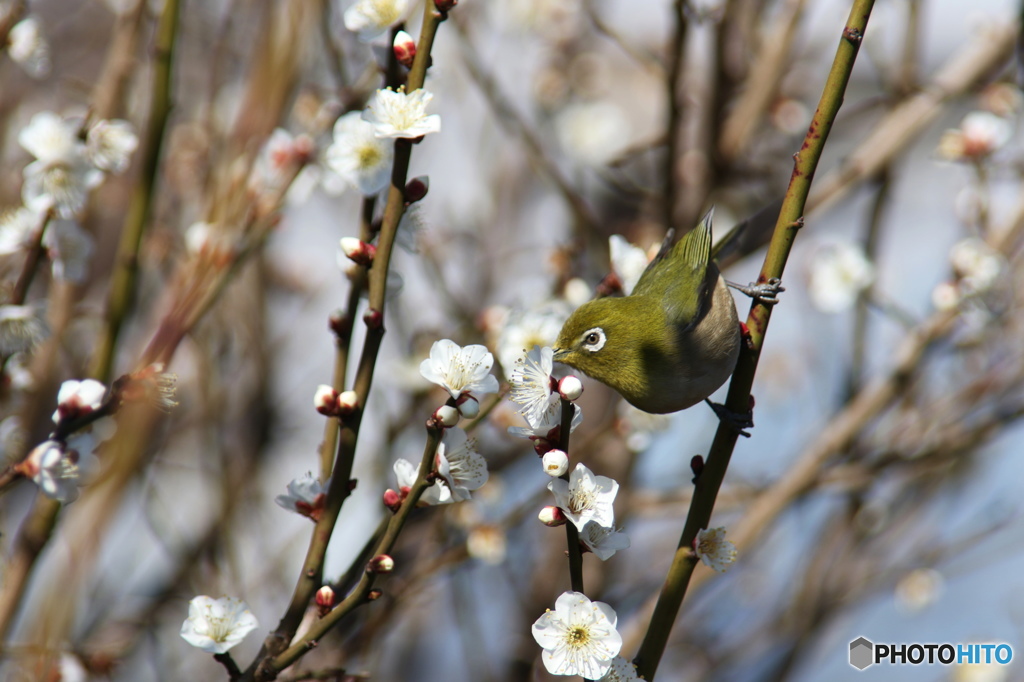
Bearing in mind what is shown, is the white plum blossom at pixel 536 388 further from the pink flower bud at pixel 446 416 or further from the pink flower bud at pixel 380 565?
the pink flower bud at pixel 380 565

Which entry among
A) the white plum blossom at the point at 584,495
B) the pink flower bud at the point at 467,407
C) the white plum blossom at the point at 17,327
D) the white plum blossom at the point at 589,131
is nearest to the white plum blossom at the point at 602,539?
the white plum blossom at the point at 584,495

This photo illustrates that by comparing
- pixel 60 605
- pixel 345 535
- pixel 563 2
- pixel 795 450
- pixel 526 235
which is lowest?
pixel 60 605

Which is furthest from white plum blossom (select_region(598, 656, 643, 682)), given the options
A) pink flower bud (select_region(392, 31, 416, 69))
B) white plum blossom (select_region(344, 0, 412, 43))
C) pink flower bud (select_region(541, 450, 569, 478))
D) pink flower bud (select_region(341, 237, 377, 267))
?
white plum blossom (select_region(344, 0, 412, 43))

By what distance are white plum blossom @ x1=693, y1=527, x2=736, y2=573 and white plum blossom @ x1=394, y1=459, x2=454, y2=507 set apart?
0.47 meters

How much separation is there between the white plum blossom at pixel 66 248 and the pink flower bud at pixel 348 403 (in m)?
0.87

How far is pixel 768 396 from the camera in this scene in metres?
5.01

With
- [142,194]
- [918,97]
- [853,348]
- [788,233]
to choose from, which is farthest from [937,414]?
[142,194]

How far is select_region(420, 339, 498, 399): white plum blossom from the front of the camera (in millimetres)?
1392

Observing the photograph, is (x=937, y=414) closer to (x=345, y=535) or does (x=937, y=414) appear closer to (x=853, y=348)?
(x=853, y=348)

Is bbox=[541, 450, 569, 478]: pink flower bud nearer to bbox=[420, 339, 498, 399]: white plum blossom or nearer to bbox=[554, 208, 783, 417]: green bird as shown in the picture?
bbox=[420, 339, 498, 399]: white plum blossom

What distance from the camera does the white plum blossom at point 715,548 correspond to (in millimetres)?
1508

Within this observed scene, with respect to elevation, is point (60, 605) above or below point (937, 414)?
below

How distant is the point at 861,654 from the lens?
2.47m

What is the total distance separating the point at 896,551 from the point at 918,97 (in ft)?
7.10
